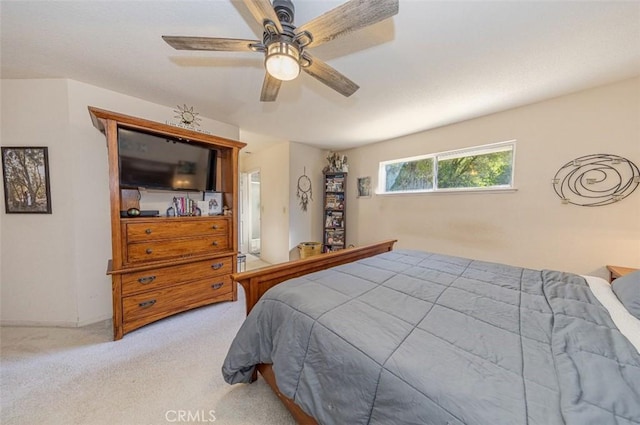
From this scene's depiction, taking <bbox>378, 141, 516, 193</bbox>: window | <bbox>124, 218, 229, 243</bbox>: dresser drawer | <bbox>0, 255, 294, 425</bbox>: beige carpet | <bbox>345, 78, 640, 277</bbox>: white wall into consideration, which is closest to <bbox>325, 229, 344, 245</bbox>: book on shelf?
<bbox>378, 141, 516, 193</bbox>: window

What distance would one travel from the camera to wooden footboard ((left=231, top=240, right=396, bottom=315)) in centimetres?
142

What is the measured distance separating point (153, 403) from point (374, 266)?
1.69m

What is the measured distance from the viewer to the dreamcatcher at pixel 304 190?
4.21m

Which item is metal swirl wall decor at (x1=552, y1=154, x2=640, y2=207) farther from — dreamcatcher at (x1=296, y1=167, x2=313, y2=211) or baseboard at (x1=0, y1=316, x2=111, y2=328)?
baseboard at (x1=0, y1=316, x2=111, y2=328)

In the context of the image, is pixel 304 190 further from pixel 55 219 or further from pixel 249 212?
pixel 55 219

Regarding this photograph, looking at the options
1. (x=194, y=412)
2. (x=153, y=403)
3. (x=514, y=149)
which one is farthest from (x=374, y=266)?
(x=514, y=149)

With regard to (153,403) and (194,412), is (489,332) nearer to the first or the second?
(194,412)

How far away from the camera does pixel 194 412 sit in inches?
50.6

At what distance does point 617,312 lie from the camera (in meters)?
1.11

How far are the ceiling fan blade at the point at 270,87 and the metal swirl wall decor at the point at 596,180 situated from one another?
2.89 meters

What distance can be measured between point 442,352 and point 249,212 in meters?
5.19

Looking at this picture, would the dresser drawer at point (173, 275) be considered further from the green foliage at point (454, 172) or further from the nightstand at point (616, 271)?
the nightstand at point (616, 271)

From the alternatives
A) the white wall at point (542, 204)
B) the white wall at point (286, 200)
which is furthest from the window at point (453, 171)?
the white wall at point (286, 200)

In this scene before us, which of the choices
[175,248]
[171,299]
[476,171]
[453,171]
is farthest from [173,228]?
[476,171]
